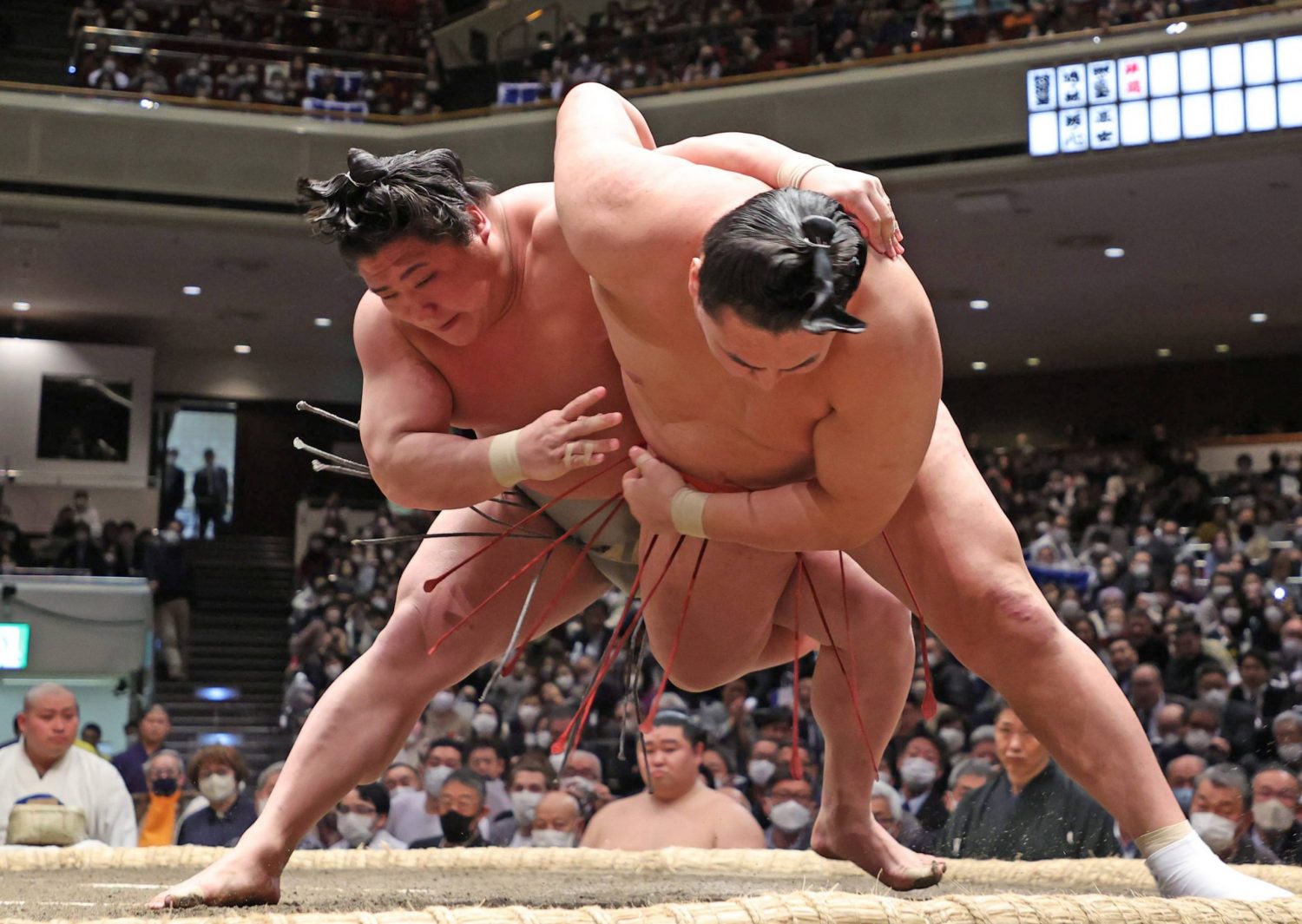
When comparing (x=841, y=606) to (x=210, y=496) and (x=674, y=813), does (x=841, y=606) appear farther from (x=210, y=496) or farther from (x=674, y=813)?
(x=210, y=496)

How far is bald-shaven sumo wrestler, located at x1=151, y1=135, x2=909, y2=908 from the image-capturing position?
124 cm

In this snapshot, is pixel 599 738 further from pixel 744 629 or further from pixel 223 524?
pixel 223 524

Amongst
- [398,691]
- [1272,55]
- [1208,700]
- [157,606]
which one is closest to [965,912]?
[398,691]

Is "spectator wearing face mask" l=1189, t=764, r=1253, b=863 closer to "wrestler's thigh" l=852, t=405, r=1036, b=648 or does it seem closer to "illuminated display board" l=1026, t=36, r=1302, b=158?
"wrestler's thigh" l=852, t=405, r=1036, b=648

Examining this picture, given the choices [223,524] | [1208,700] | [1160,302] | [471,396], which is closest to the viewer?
[471,396]

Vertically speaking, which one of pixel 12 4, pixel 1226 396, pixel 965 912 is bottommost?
pixel 965 912

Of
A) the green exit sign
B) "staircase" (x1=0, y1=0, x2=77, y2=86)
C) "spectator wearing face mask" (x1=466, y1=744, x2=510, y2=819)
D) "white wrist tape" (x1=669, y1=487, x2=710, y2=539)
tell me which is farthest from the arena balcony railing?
"white wrist tape" (x1=669, y1=487, x2=710, y2=539)

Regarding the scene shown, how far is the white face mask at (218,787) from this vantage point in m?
3.30

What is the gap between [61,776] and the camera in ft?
10.3

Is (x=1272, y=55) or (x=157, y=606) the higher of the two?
(x=1272, y=55)

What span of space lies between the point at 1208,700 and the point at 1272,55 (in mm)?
3492

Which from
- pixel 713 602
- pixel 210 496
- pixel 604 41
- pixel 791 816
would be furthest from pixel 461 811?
pixel 210 496

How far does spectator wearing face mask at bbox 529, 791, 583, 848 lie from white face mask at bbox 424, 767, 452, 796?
18.8 inches

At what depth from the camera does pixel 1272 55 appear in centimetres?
627
